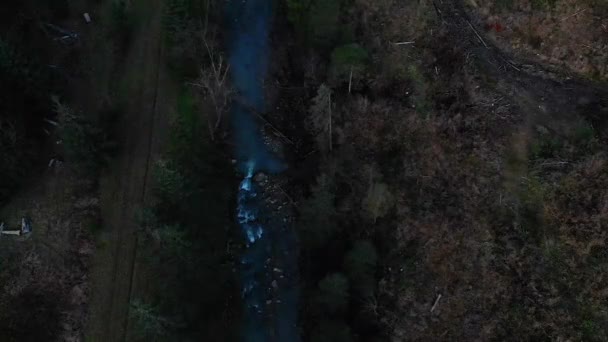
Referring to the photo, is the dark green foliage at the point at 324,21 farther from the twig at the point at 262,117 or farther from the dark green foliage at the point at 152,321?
the dark green foliage at the point at 152,321

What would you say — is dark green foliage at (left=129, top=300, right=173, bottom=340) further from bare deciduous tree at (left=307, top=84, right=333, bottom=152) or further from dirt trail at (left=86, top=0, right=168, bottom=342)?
bare deciduous tree at (left=307, top=84, right=333, bottom=152)

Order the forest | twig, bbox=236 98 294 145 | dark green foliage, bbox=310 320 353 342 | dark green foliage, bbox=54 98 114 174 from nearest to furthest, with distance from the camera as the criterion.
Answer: dark green foliage, bbox=310 320 353 342
the forest
dark green foliage, bbox=54 98 114 174
twig, bbox=236 98 294 145

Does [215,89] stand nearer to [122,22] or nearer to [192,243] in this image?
[122,22]

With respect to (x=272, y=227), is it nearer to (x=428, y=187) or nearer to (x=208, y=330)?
(x=208, y=330)

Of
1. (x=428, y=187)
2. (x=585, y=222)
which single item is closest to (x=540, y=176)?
(x=585, y=222)

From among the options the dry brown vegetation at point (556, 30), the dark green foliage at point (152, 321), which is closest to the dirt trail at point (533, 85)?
the dry brown vegetation at point (556, 30)

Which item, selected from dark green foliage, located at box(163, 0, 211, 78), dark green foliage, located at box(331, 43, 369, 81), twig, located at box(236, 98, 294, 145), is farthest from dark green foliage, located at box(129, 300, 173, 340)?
dark green foliage, located at box(331, 43, 369, 81)
